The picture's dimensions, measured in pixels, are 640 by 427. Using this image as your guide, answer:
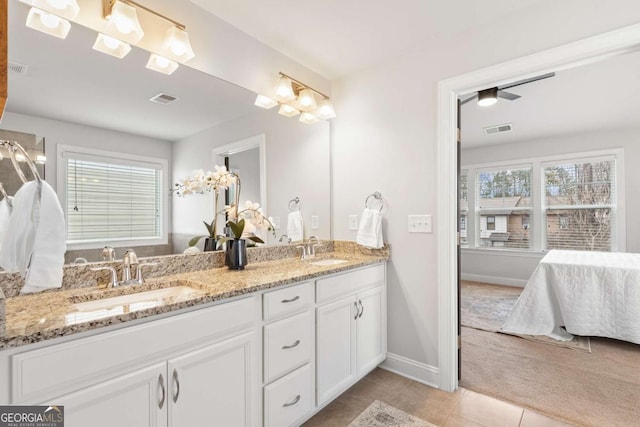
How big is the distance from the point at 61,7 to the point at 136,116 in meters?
0.52

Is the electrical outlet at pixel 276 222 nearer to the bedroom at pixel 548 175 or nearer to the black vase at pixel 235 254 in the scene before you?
the black vase at pixel 235 254

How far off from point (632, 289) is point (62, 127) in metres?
4.38

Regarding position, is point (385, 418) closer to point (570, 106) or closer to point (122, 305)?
point (122, 305)

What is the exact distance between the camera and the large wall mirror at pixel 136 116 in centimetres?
139

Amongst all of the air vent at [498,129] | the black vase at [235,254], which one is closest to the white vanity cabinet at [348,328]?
the black vase at [235,254]

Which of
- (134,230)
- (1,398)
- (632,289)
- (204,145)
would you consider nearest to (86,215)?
(134,230)

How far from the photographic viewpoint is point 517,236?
17.5ft

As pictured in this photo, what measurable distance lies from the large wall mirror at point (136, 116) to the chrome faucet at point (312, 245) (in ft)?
0.91

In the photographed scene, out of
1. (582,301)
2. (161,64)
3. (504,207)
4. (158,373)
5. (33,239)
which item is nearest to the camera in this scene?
(33,239)

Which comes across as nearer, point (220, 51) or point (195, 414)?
point (195, 414)

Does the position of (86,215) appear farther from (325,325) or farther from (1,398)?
(325,325)

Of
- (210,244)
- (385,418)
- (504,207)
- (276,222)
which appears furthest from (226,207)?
(504,207)

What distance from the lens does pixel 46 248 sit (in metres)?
1.04

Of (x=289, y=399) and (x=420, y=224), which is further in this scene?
(x=420, y=224)
